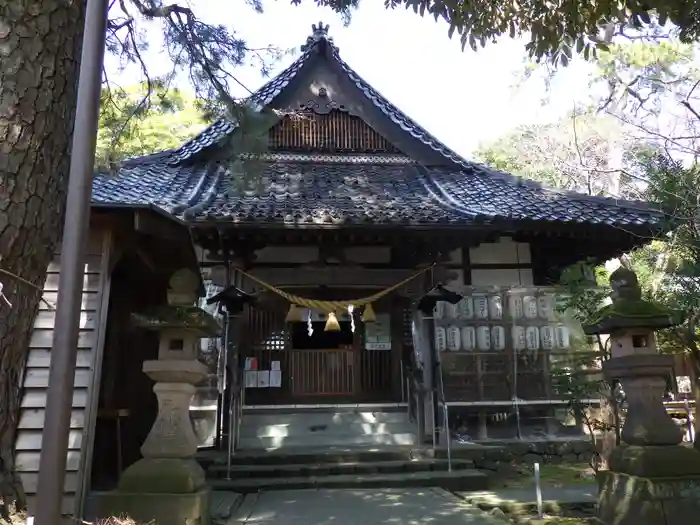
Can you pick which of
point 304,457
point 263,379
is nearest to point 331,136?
point 263,379

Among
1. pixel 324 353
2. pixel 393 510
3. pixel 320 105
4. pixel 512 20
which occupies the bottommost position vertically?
pixel 393 510

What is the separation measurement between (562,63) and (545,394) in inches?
210

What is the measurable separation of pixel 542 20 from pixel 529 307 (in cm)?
497

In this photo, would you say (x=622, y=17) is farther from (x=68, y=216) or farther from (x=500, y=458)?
(x=500, y=458)

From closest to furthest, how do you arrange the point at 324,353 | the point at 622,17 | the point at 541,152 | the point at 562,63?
the point at 622,17, the point at 562,63, the point at 324,353, the point at 541,152

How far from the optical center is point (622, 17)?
493cm

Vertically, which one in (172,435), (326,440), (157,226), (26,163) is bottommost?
(326,440)

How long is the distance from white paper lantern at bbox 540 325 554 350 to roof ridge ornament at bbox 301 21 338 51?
24.4 feet

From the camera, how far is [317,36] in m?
12.0

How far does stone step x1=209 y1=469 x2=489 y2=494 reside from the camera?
694 cm

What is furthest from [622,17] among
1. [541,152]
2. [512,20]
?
[541,152]

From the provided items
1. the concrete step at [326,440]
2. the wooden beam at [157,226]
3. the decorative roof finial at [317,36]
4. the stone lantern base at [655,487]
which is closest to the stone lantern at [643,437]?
the stone lantern base at [655,487]

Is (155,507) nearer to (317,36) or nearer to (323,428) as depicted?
(323,428)

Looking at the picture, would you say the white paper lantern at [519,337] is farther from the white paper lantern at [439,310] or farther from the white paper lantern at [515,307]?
the white paper lantern at [439,310]
